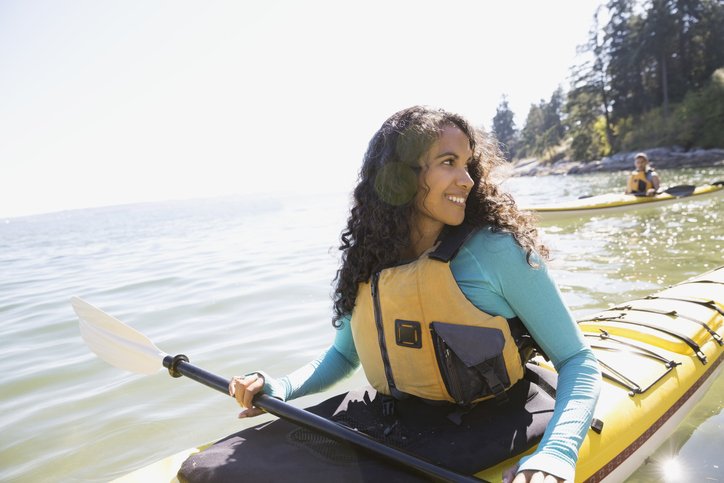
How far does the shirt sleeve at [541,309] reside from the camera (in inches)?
50.4

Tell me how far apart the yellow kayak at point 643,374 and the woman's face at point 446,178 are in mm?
825

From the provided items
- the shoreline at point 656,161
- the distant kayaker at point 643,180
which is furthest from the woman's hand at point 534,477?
the shoreline at point 656,161

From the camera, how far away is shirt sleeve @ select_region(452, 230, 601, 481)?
1281 millimetres

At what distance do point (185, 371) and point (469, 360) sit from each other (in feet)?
4.10

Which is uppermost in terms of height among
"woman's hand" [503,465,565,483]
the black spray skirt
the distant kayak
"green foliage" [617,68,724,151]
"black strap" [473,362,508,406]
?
"green foliage" [617,68,724,151]

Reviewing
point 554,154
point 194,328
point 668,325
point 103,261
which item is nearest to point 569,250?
point 668,325

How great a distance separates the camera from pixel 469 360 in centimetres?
138

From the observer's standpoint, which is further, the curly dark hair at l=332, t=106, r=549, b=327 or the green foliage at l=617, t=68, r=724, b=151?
the green foliage at l=617, t=68, r=724, b=151

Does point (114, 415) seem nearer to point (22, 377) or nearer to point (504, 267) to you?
point (22, 377)

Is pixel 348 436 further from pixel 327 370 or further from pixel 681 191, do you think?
pixel 681 191

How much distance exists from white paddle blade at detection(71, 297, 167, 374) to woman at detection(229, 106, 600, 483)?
0.95 meters

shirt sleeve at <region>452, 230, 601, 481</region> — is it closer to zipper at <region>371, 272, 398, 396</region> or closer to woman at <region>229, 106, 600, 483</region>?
woman at <region>229, 106, 600, 483</region>

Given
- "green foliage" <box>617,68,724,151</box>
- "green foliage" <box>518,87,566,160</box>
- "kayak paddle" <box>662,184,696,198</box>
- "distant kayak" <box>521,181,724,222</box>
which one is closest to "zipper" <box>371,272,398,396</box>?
"distant kayak" <box>521,181,724,222</box>

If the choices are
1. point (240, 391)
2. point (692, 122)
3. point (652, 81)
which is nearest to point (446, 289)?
point (240, 391)
